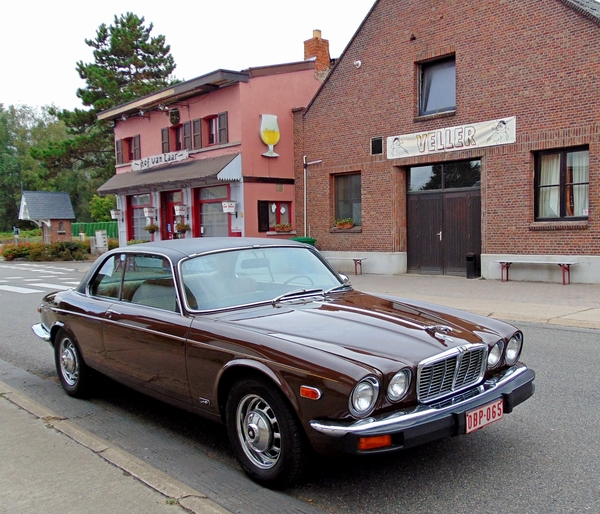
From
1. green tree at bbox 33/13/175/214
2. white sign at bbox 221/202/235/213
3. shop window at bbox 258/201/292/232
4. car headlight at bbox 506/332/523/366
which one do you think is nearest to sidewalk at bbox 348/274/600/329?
car headlight at bbox 506/332/523/366

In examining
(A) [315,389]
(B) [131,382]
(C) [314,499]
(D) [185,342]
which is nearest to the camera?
(A) [315,389]

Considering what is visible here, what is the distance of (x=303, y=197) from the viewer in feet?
68.7

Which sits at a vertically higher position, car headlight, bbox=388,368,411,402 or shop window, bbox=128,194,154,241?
shop window, bbox=128,194,154,241

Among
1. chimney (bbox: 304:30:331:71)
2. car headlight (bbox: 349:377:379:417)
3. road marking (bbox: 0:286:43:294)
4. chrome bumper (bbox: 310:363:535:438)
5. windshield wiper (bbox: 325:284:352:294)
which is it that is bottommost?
road marking (bbox: 0:286:43:294)

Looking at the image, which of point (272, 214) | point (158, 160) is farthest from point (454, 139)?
point (158, 160)

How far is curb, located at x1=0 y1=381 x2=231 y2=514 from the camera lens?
3.24m

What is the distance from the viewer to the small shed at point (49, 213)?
3575 cm

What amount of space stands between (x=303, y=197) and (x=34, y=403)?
16342 mm

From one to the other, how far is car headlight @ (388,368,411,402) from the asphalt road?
543 millimetres

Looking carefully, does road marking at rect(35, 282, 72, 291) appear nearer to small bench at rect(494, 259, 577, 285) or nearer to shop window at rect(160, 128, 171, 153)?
shop window at rect(160, 128, 171, 153)

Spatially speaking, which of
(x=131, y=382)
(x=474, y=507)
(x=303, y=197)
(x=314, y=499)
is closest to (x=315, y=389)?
(x=314, y=499)

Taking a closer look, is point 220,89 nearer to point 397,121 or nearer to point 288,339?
point 397,121

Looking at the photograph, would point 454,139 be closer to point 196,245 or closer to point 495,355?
point 196,245

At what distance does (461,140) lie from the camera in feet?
52.2
